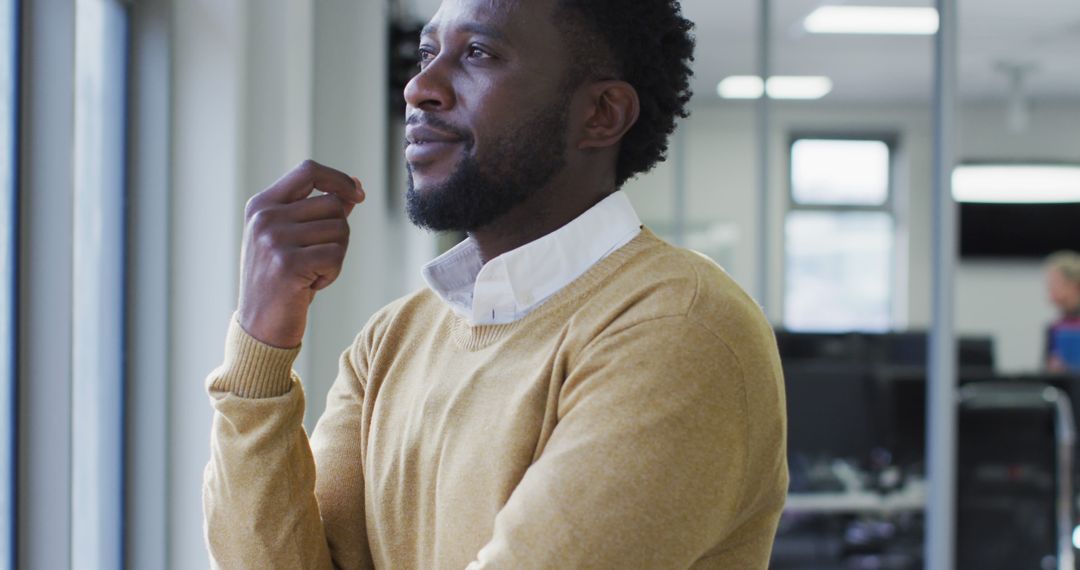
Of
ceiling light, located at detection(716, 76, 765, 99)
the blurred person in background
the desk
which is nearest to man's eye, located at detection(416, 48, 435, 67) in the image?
the desk

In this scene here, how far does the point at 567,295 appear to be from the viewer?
3.05ft

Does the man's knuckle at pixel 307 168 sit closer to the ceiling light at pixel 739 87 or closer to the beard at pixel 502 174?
the beard at pixel 502 174

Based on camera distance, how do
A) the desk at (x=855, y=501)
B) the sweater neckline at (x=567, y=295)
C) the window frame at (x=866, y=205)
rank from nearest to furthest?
the sweater neckline at (x=567, y=295), the desk at (x=855, y=501), the window frame at (x=866, y=205)

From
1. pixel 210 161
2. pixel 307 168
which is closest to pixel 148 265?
pixel 210 161

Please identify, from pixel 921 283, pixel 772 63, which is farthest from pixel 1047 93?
pixel 772 63

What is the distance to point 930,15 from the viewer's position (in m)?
5.93

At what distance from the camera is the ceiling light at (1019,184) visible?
29.1 feet

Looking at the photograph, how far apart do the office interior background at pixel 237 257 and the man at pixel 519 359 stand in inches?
31.4

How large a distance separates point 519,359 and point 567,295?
0.07 metres

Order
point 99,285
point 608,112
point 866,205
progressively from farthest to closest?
1. point 866,205
2. point 99,285
3. point 608,112

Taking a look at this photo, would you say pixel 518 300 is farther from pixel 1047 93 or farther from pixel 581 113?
pixel 1047 93

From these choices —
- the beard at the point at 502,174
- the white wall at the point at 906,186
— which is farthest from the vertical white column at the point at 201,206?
the white wall at the point at 906,186

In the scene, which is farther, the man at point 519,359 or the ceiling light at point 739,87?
the ceiling light at point 739,87

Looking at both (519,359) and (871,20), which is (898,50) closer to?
(871,20)
